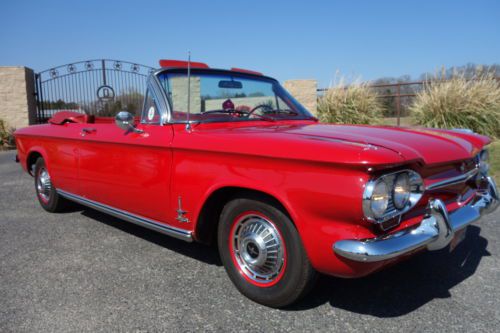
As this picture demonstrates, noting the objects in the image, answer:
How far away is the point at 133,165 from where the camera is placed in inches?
126

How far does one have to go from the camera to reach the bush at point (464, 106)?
9523mm

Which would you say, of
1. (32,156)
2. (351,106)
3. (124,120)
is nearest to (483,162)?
(124,120)

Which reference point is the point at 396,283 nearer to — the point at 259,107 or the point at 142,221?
the point at 259,107

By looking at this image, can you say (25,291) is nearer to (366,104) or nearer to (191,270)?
(191,270)

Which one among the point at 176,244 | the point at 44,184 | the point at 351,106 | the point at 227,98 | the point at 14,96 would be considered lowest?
the point at 176,244

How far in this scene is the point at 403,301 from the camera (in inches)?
102

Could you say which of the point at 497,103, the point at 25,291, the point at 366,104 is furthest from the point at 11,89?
the point at 497,103

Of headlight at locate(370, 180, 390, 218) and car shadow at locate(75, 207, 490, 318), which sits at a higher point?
headlight at locate(370, 180, 390, 218)

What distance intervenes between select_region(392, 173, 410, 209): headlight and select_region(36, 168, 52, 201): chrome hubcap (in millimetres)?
3978

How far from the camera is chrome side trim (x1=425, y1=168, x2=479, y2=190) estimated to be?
7.66 ft

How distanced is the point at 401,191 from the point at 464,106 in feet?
28.6

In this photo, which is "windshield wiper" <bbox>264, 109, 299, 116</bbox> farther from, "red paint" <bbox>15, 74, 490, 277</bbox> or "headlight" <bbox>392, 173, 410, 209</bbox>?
"headlight" <bbox>392, 173, 410, 209</bbox>

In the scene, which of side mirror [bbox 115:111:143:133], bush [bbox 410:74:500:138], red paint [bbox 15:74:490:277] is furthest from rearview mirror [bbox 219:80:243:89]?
bush [bbox 410:74:500:138]

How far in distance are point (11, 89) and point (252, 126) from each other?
11879mm
